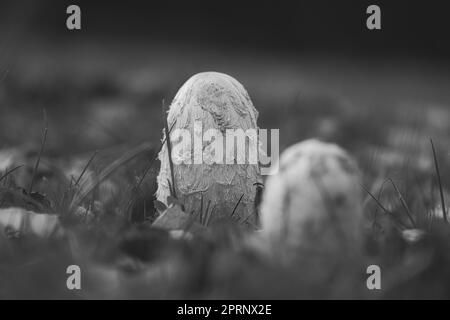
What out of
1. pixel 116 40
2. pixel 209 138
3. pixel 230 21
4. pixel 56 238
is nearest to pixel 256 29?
pixel 230 21

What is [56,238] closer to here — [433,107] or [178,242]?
[178,242]

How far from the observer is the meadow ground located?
1676 mm

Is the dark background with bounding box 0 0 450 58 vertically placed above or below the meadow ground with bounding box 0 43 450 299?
above

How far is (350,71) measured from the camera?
9.62m

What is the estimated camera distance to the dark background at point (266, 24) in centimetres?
807

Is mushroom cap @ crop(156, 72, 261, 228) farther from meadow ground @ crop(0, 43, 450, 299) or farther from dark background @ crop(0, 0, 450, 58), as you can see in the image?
dark background @ crop(0, 0, 450, 58)

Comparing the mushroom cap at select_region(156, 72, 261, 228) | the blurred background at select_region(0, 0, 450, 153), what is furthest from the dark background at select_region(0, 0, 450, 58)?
the mushroom cap at select_region(156, 72, 261, 228)

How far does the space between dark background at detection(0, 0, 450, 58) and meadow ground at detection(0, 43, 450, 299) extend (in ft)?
1.29

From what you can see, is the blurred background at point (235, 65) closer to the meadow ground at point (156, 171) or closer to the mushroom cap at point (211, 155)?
the meadow ground at point (156, 171)

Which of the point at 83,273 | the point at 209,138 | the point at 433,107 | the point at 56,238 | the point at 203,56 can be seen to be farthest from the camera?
the point at 203,56

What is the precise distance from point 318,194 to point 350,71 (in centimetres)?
813

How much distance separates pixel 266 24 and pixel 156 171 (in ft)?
20.2

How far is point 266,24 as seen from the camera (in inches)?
343

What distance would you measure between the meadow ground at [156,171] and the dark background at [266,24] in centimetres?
39
